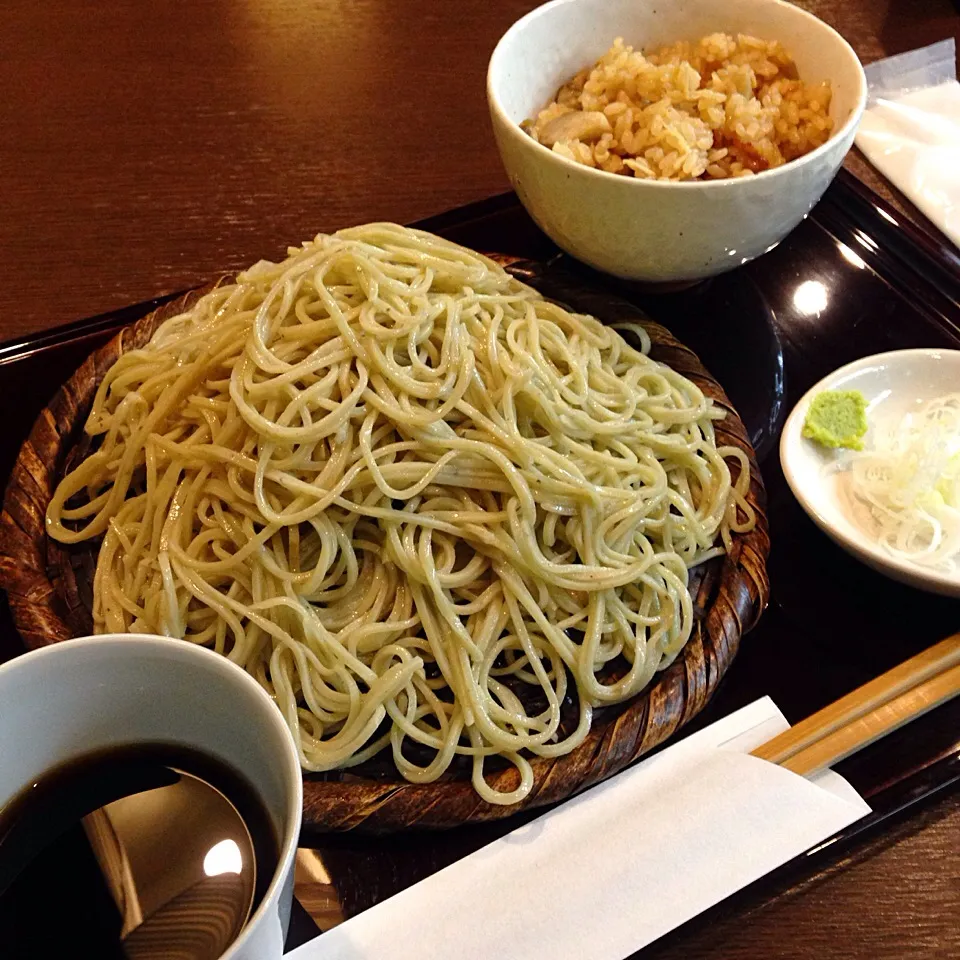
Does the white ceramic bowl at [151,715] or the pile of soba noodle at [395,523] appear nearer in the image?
the white ceramic bowl at [151,715]

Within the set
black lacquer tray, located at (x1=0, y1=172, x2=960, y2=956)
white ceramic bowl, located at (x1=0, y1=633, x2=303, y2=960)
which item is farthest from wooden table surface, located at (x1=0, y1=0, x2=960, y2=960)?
white ceramic bowl, located at (x1=0, y1=633, x2=303, y2=960)

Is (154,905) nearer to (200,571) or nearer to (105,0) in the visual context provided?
(200,571)

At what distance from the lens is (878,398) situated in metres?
1.43

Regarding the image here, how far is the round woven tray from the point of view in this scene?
971mm

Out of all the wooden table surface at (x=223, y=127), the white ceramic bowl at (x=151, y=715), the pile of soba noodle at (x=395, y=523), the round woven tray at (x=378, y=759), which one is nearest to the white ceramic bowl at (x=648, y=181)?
the round woven tray at (x=378, y=759)

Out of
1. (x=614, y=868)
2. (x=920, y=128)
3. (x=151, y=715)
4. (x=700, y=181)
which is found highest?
(x=700, y=181)

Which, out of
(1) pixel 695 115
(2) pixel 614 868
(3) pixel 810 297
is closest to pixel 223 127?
(1) pixel 695 115

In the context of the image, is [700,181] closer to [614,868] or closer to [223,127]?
[614,868]

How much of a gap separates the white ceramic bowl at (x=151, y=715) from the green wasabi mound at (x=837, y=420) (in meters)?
0.96

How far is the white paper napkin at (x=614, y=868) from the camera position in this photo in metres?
0.90

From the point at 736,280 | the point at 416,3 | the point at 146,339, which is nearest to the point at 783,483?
the point at 736,280

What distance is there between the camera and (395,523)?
3.60 feet

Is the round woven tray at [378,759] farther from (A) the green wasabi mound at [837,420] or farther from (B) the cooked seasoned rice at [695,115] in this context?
(B) the cooked seasoned rice at [695,115]

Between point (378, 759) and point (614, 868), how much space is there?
30cm
